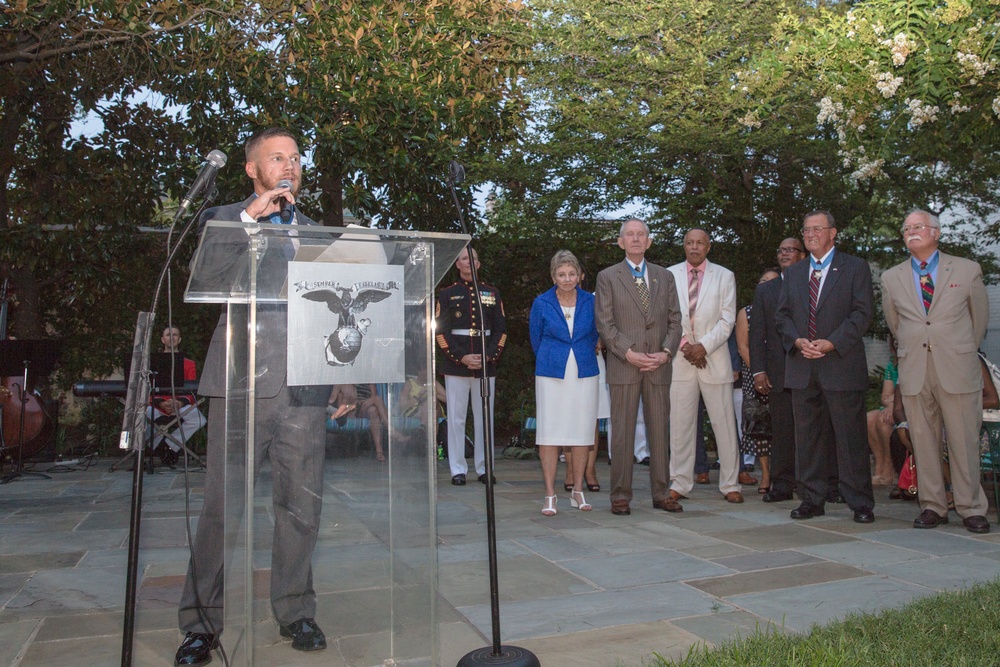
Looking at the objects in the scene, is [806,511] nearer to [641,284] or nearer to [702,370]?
[702,370]

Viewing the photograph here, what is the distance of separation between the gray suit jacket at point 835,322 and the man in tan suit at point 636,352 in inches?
33.9

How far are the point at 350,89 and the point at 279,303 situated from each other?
7159 millimetres

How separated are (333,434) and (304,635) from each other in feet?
2.23

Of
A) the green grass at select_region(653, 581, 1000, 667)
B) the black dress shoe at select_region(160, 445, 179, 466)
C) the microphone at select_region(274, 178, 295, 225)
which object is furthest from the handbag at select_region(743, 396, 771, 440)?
the black dress shoe at select_region(160, 445, 179, 466)

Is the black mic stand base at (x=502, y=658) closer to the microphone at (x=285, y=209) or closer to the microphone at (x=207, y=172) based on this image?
the microphone at (x=285, y=209)

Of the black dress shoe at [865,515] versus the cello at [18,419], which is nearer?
the black dress shoe at [865,515]

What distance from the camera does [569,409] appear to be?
675 centimetres

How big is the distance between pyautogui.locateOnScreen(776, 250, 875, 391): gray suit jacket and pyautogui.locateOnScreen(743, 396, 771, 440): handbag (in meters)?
1.17

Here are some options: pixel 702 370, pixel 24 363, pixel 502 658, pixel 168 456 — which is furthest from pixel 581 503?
pixel 24 363

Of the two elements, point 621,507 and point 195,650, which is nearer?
point 195,650

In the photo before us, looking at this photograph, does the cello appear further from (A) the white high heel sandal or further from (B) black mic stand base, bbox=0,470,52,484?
(A) the white high heel sandal

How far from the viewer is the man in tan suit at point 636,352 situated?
6.66 meters

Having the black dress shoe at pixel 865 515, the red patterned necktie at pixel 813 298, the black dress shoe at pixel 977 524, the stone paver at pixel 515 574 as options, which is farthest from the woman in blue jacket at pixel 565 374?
the black dress shoe at pixel 977 524

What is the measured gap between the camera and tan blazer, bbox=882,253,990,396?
5.83m
